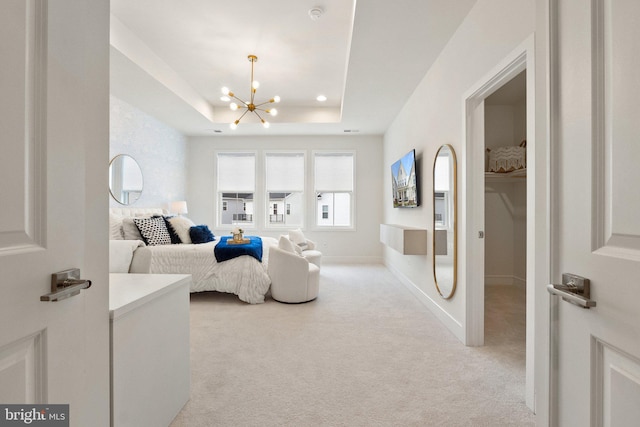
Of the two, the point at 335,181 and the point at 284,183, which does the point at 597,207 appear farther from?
the point at 284,183

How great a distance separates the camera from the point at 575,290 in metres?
0.73

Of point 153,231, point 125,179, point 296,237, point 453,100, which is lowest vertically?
point 296,237

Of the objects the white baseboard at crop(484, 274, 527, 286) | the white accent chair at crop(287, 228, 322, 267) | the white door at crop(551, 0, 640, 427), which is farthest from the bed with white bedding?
the white baseboard at crop(484, 274, 527, 286)

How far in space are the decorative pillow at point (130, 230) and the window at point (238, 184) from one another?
2792 millimetres

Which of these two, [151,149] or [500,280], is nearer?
[500,280]

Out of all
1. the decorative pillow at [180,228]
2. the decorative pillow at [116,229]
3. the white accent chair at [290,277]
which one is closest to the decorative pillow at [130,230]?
the decorative pillow at [116,229]

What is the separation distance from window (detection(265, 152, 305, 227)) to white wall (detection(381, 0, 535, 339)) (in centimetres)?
260

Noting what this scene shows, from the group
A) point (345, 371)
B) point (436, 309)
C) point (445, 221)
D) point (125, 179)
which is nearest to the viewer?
point (345, 371)

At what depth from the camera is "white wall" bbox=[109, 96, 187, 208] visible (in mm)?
4516

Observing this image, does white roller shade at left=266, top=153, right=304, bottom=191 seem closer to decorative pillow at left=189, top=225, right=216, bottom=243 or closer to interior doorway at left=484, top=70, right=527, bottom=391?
decorative pillow at left=189, top=225, right=216, bottom=243

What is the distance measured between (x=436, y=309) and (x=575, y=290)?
2.76 metres

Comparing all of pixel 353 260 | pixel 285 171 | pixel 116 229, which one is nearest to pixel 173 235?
pixel 116 229
